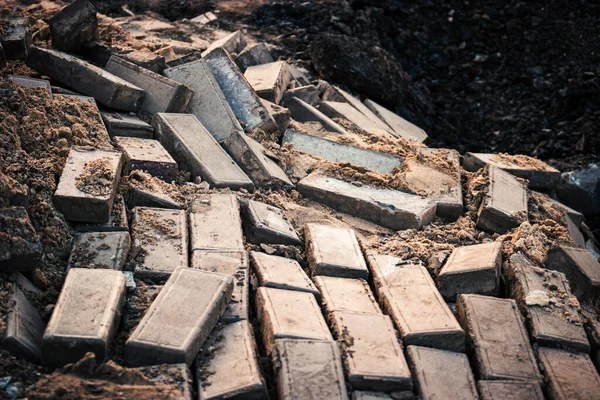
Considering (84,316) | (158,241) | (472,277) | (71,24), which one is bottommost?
(158,241)

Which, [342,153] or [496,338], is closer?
[496,338]

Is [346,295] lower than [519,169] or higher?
lower

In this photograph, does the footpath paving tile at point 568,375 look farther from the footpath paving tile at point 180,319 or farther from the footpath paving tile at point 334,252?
the footpath paving tile at point 180,319

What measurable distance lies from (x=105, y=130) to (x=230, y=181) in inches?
38.7

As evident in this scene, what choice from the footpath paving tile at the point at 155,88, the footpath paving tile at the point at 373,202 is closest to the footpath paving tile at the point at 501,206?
the footpath paving tile at the point at 373,202

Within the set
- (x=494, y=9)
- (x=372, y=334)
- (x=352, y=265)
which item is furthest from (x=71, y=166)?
(x=494, y=9)

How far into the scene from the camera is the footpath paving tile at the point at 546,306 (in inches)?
142

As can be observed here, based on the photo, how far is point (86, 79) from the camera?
5.09 meters

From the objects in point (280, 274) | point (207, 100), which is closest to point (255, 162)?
point (207, 100)

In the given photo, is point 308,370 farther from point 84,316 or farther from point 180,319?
point 84,316

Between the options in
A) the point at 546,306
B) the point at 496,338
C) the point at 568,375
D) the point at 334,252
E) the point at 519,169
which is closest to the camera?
the point at 568,375

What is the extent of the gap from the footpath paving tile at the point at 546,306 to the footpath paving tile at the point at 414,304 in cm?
50

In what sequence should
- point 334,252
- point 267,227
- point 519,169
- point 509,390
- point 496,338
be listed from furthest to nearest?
point 519,169 < point 267,227 < point 334,252 < point 496,338 < point 509,390

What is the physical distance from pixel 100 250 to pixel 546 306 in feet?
8.45
